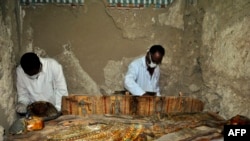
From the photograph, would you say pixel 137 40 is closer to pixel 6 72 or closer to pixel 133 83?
pixel 133 83

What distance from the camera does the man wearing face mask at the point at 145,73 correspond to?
378 centimetres

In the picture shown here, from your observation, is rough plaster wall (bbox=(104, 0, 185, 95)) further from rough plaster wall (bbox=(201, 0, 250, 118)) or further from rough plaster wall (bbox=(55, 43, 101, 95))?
rough plaster wall (bbox=(201, 0, 250, 118))

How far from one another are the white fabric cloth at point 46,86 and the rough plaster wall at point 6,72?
0.63 ft

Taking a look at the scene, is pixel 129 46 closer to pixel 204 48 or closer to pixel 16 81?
pixel 204 48

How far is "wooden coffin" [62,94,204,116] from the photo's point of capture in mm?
3025

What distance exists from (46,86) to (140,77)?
4.12ft

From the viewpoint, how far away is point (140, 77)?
4.13 meters

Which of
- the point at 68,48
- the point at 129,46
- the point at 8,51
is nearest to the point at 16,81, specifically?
the point at 8,51

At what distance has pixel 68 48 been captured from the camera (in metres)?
4.54

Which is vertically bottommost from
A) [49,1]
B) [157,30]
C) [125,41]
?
[125,41]

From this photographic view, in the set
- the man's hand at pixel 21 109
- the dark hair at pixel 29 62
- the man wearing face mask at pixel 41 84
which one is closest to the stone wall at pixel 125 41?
the man wearing face mask at pixel 41 84

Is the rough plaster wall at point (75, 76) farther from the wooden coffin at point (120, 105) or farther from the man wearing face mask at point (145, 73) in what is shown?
the wooden coffin at point (120, 105)

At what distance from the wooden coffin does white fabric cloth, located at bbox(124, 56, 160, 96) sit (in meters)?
0.73

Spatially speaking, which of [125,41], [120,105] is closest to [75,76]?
[125,41]
